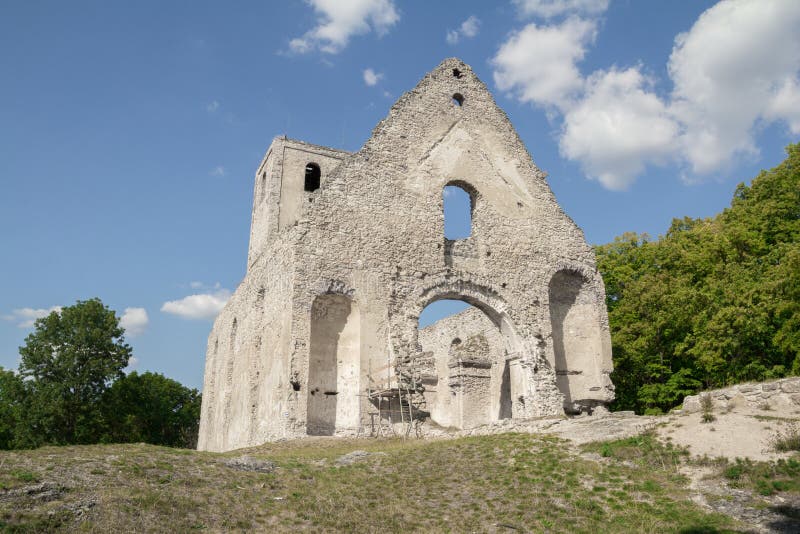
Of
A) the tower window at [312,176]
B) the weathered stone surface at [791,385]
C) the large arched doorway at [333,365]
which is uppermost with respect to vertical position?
the tower window at [312,176]

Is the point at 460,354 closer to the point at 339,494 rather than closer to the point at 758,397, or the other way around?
the point at 758,397

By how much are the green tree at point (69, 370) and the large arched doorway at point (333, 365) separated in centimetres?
1642

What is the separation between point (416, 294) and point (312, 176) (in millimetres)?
12668

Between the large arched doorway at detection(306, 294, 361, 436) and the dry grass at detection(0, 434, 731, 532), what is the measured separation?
4256 mm

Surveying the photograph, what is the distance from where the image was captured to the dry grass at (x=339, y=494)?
8.41m

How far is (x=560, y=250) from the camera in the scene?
20.8 metres

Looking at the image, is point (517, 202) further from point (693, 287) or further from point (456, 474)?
point (456, 474)

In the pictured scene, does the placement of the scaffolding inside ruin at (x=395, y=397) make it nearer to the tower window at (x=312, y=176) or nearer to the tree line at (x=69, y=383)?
the tower window at (x=312, y=176)

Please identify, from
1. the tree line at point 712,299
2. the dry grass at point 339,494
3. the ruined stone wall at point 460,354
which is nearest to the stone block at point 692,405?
the dry grass at point 339,494

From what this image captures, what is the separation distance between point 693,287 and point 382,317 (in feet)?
39.1

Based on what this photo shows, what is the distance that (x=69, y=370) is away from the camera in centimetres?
2841

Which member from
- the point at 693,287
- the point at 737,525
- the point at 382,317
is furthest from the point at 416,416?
the point at 693,287

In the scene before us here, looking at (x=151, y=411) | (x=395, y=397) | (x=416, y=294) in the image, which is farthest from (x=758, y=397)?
(x=151, y=411)

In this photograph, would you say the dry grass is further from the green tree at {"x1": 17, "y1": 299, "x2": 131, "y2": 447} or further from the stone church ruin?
the green tree at {"x1": 17, "y1": 299, "x2": 131, "y2": 447}
